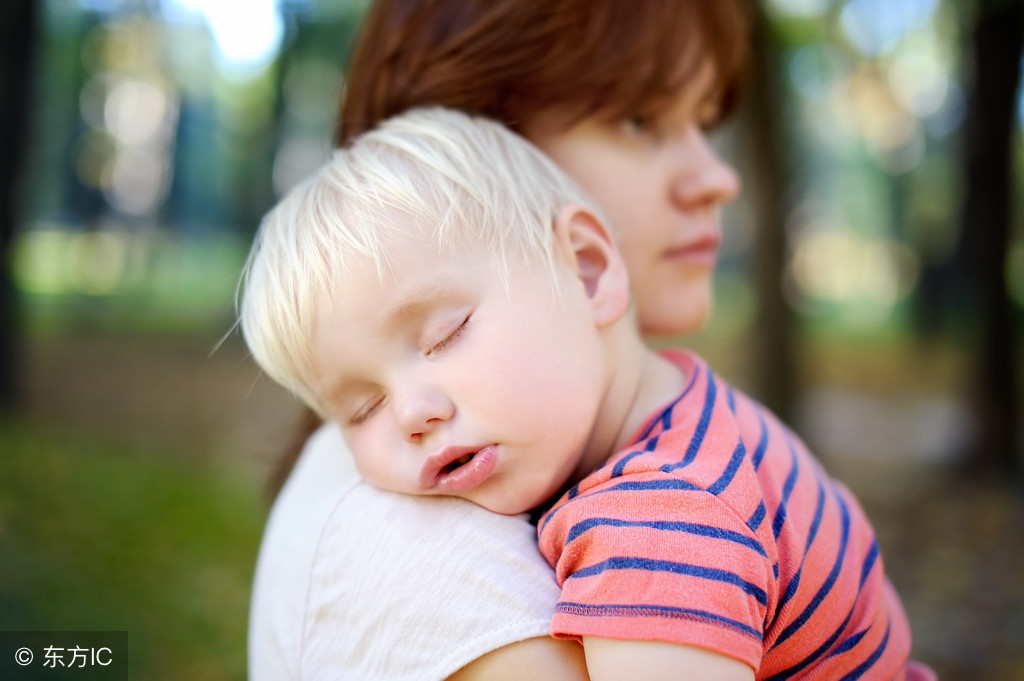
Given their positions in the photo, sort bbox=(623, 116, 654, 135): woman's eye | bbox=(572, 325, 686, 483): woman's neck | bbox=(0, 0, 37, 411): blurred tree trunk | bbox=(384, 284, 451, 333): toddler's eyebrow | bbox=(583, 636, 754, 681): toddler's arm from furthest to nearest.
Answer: bbox=(0, 0, 37, 411): blurred tree trunk < bbox=(623, 116, 654, 135): woman's eye < bbox=(572, 325, 686, 483): woman's neck < bbox=(384, 284, 451, 333): toddler's eyebrow < bbox=(583, 636, 754, 681): toddler's arm

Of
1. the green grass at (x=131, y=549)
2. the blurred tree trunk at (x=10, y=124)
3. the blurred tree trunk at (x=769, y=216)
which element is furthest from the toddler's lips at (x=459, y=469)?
the blurred tree trunk at (x=10, y=124)

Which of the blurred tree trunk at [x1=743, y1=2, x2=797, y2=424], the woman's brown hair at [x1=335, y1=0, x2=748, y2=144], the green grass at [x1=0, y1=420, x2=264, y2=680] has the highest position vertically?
the woman's brown hair at [x1=335, y1=0, x2=748, y2=144]

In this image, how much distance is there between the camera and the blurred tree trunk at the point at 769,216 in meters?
6.95

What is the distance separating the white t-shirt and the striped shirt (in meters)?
0.07

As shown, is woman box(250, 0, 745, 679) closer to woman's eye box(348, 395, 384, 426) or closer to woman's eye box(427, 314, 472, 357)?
woman's eye box(348, 395, 384, 426)

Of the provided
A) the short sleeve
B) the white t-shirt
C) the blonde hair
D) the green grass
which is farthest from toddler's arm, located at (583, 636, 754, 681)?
the green grass

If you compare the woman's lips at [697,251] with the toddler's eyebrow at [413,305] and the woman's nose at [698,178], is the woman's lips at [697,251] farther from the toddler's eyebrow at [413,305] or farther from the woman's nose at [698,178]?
the toddler's eyebrow at [413,305]

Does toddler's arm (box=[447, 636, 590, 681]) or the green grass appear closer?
toddler's arm (box=[447, 636, 590, 681])

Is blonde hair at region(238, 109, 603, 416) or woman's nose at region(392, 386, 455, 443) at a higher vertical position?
blonde hair at region(238, 109, 603, 416)

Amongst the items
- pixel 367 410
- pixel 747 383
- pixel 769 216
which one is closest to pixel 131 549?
pixel 367 410

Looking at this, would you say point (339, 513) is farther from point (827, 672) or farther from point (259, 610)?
point (827, 672)

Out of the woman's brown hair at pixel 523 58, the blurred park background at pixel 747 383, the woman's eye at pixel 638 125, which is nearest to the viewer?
the woman's brown hair at pixel 523 58

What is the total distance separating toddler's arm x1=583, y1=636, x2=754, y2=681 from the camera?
1.05 meters

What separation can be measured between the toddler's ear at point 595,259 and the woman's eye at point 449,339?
25 cm
